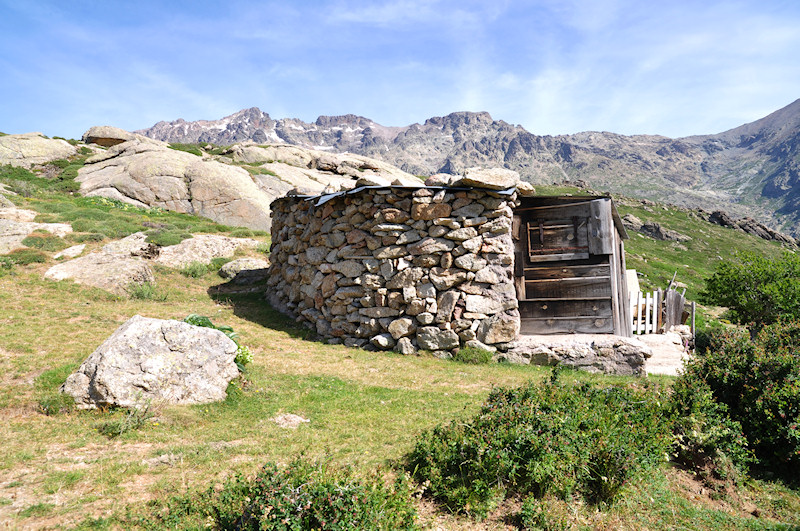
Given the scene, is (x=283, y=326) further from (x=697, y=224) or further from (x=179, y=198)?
(x=697, y=224)

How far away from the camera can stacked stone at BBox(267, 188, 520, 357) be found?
9.63 meters

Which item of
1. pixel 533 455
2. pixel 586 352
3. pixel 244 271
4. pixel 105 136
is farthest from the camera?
pixel 105 136

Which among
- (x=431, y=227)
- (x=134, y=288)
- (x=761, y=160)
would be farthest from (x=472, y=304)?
(x=761, y=160)

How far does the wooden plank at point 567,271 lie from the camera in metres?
9.95

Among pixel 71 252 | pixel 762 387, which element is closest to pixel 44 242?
pixel 71 252

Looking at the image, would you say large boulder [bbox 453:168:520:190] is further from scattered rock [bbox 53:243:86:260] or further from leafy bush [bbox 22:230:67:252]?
leafy bush [bbox 22:230:67:252]

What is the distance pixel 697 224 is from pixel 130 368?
5599cm

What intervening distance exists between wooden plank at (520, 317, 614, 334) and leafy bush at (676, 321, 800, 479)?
281 centimetres

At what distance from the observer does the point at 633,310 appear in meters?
12.6

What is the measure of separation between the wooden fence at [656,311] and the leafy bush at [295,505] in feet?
35.3

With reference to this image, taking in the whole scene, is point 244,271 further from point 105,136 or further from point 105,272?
point 105,136

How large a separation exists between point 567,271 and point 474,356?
306 centimetres

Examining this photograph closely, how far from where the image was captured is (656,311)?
12.3 meters

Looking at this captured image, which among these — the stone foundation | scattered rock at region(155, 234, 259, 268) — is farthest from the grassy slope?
scattered rock at region(155, 234, 259, 268)
